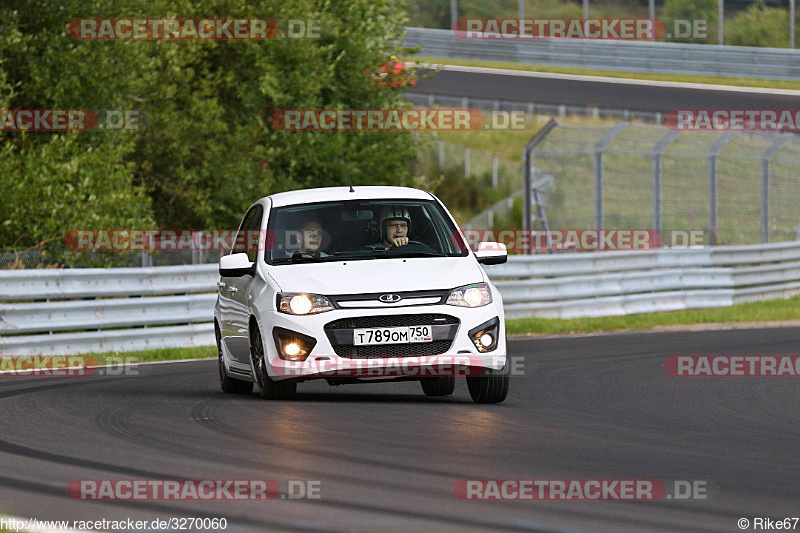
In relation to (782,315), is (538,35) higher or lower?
higher

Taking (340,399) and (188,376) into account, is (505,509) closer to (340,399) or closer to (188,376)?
(340,399)

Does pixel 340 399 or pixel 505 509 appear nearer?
pixel 505 509

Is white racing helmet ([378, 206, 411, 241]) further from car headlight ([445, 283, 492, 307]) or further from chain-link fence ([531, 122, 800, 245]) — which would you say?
chain-link fence ([531, 122, 800, 245])

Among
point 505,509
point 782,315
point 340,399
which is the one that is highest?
point 505,509

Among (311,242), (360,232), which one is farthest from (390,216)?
(311,242)

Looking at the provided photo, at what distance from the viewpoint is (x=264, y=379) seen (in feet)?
35.6

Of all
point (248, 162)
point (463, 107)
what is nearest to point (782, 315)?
point (248, 162)

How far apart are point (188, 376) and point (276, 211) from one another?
302 centimetres

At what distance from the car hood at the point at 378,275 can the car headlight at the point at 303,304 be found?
42 mm

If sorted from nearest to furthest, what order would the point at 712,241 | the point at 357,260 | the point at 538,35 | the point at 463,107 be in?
1. the point at 357,260
2. the point at 712,241
3. the point at 463,107
4. the point at 538,35

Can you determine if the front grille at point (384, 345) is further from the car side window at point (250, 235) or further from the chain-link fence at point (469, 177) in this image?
the chain-link fence at point (469, 177)

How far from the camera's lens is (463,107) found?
4812 centimetres

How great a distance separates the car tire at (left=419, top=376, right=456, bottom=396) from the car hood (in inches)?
47.9

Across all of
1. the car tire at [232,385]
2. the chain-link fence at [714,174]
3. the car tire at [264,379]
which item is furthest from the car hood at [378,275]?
the chain-link fence at [714,174]
